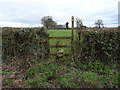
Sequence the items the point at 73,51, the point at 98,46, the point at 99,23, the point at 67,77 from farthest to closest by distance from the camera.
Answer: the point at 99,23 → the point at 73,51 → the point at 98,46 → the point at 67,77

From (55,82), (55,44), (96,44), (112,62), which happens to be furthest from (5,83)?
(112,62)

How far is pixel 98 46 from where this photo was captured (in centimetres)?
425

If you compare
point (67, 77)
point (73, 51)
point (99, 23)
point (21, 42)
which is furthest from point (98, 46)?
point (21, 42)

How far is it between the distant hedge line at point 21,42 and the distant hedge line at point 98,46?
154 centimetres

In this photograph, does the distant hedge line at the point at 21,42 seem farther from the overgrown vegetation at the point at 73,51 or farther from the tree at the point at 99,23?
the tree at the point at 99,23

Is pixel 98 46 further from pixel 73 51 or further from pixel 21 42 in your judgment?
pixel 21 42

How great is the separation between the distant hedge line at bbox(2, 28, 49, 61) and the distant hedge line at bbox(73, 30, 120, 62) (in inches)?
60.5

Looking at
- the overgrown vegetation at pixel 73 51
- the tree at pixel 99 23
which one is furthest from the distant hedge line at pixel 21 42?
the tree at pixel 99 23

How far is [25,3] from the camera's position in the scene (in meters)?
5.39

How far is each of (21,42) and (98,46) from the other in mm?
3125

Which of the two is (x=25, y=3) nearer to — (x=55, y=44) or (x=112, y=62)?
(x=55, y=44)

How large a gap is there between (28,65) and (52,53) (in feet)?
3.61

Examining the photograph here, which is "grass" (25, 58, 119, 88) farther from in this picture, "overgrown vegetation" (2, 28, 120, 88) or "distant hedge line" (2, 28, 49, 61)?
"distant hedge line" (2, 28, 49, 61)

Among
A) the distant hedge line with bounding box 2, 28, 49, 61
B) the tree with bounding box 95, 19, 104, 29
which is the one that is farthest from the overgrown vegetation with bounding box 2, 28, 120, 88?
the tree with bounding box 95, 19, 104, 29
